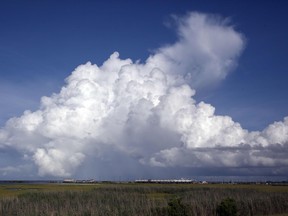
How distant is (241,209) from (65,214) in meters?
19.2

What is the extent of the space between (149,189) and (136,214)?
54.2 metres

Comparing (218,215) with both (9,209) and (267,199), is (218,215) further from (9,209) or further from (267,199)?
(9,209)

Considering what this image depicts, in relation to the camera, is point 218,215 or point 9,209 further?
point 9,209

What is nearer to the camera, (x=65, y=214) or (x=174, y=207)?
(x=174, y=207)

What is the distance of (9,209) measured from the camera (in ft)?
131

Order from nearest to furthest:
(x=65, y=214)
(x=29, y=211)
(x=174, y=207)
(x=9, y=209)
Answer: (x=174, y=207), (x=65, y=214), (x=29, y=211), (x=9, y=209)

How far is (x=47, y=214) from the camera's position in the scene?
108 feet

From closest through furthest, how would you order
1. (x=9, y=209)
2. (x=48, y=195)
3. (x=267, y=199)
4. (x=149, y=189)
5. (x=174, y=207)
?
(x=174, y=207), (x=9, y=209), (x=267, y=199), (x=48, y=195), (x=149, y=189)

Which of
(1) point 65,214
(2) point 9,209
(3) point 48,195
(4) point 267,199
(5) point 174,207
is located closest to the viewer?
(5) point 174,207

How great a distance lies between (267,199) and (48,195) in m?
32.2

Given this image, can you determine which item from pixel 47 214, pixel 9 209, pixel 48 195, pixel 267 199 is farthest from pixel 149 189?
pixel 47 214

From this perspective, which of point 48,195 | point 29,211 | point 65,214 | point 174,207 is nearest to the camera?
point 174,207

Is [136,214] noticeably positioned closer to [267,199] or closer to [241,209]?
[241,209]

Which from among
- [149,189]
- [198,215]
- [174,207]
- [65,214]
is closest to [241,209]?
[198,215]
